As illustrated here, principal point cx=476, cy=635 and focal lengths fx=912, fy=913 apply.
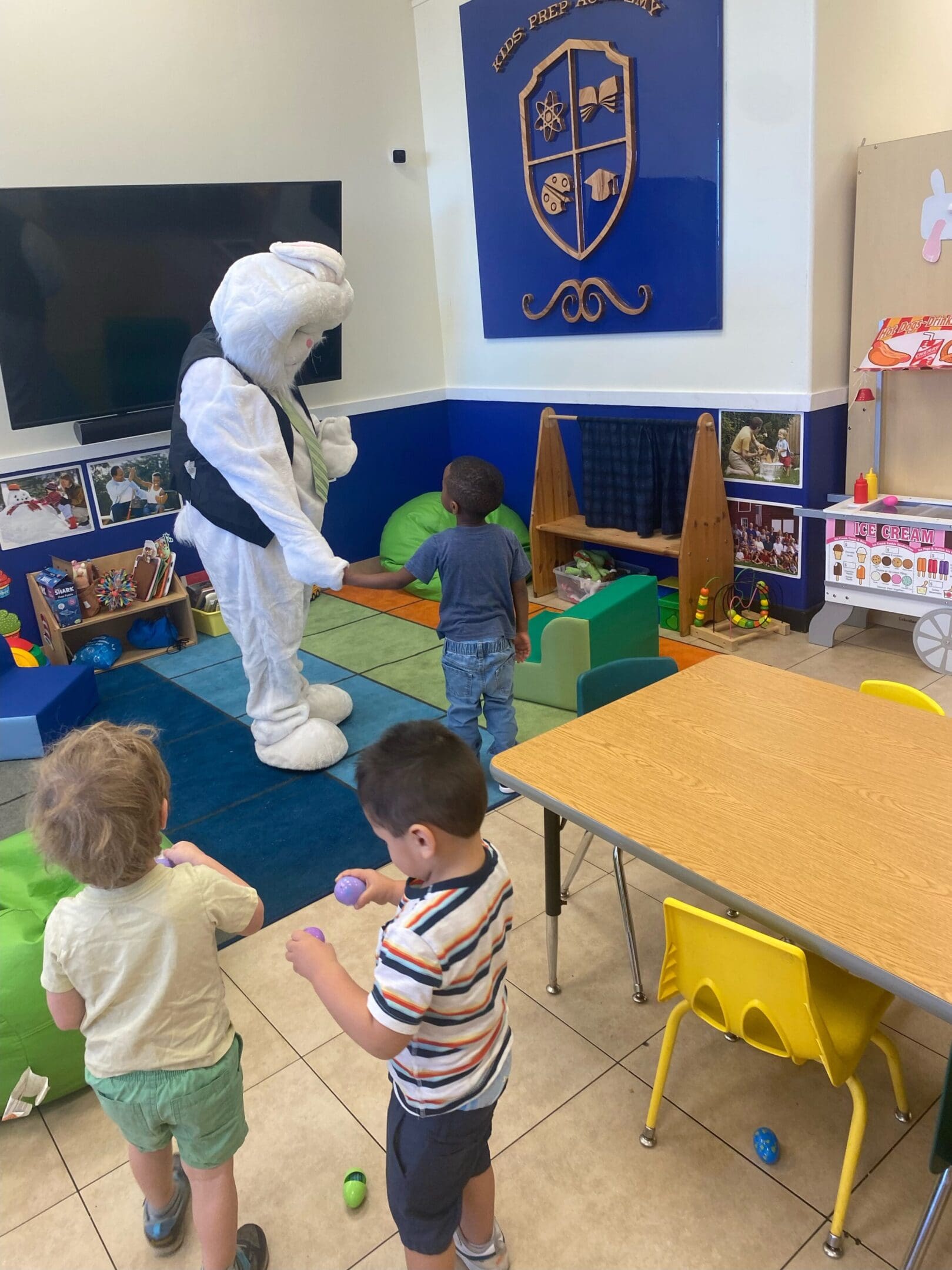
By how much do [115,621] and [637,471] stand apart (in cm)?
262

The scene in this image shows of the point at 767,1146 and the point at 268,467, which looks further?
the point at 268,467

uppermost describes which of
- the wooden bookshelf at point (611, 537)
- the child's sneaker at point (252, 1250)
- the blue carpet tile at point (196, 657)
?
the wooden bookshelf at point (611, 537)

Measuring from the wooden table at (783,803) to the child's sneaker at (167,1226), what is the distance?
2.78 ft

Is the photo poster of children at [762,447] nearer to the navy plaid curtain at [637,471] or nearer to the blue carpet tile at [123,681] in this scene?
the navy plaid curtain at [637,471]

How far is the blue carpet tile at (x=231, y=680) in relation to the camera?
12.3 ft

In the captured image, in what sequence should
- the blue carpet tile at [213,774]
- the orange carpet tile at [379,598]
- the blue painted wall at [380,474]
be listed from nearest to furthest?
the blue carpet tile at [213,774], the orange carpet tile at [379,598], the blue painted wall at [380,474]

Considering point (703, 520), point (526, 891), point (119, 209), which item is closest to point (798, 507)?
A: point (703, 520)

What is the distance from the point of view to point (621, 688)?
219 cm

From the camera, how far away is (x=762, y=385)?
12.5 feet

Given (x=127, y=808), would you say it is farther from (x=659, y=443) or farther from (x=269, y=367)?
(x=659, y=443)

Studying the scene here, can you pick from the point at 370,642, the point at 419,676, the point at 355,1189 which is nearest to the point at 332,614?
the point at 370,642

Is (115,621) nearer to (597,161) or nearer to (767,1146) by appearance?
(597,161)

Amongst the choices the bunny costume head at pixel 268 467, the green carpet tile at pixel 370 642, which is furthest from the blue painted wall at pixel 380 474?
the bunny costume head at pixel 268 467

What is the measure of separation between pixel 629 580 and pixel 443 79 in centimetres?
314
